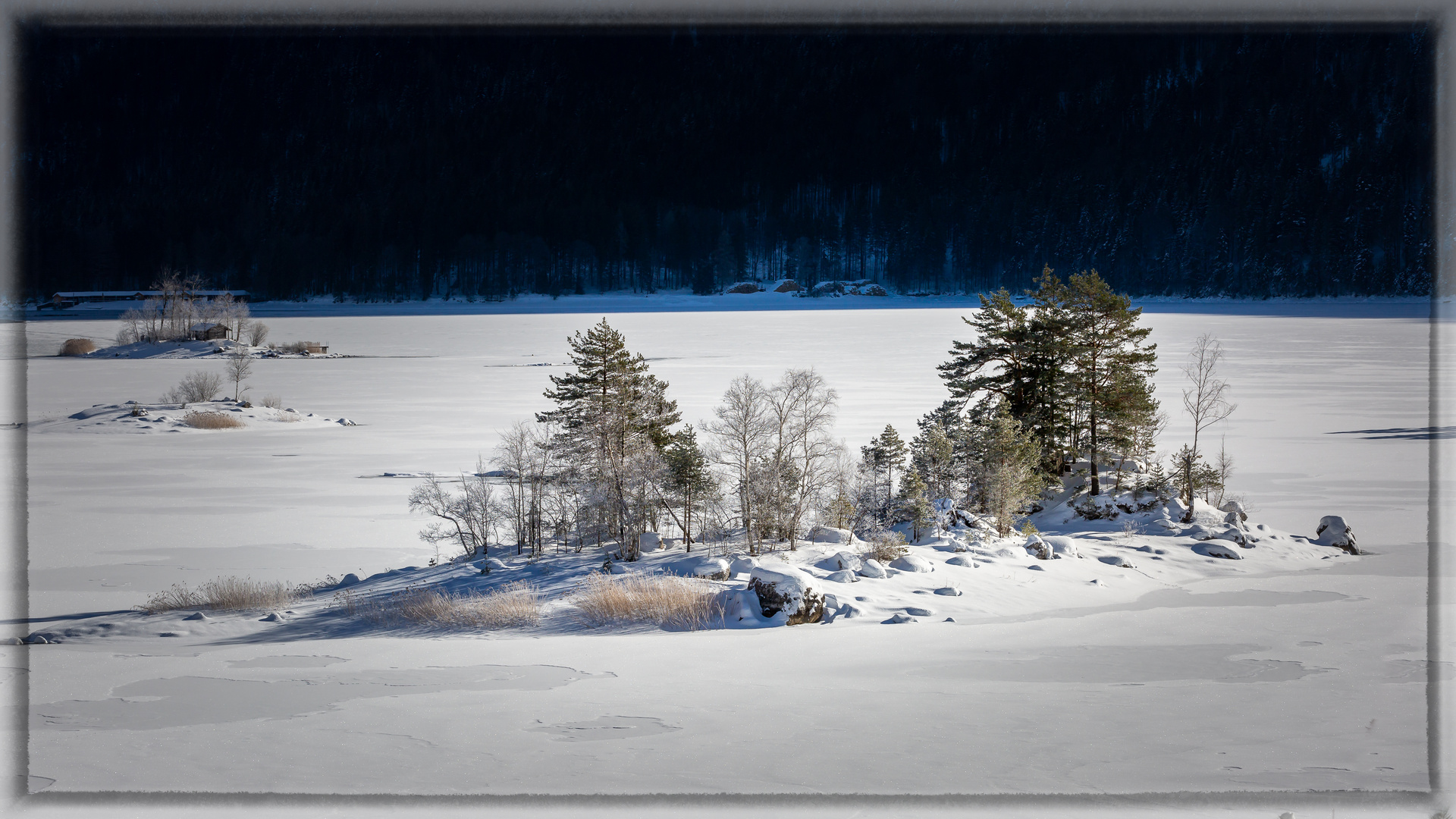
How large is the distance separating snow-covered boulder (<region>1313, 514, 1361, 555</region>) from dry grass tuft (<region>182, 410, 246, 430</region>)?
35.4 m

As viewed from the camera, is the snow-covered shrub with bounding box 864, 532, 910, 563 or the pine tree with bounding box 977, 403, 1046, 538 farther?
the pine tree with bounding box 977, 403, 1046, 538

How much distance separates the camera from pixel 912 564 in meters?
16.9

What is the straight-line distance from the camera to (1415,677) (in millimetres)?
9102

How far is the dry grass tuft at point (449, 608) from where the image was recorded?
1331cm

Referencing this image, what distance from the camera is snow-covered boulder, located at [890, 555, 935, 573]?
16.8m

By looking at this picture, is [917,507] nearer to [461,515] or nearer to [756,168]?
[461,515]

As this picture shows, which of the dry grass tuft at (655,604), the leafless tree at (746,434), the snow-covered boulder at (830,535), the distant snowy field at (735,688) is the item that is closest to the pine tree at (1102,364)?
the distant snowy field at (735,688)

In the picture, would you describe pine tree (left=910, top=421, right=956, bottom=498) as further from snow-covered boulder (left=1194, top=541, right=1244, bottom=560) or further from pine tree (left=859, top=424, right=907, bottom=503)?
snow-covered boulder (left=1194, top=541, right=1244, bottom=560)

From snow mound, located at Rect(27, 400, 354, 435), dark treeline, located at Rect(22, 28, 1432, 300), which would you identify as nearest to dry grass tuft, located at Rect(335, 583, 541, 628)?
snow mound, located at Rect(27, 400, 354, 435)

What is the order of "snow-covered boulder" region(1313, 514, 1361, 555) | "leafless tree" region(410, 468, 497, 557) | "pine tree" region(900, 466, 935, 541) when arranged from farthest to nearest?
"pine tree" region(900, 466, 935, 541), "leafless tree" region(410, 468, 497, 557), "snow-covered boulder" region(1313, 514, 1361, 555)

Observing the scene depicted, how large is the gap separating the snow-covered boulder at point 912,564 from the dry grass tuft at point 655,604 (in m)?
3.81

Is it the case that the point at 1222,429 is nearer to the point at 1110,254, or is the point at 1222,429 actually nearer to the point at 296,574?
the point at 296,574

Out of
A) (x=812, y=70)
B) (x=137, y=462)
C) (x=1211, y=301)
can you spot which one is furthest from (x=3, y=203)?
(x=812, y=70)

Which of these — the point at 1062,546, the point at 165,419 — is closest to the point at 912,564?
the point at 1062,546
